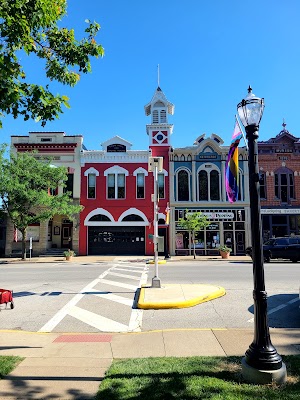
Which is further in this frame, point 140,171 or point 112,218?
point 140,171

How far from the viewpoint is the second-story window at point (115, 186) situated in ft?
105

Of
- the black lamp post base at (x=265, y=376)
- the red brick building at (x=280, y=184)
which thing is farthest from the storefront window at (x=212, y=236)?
the black lamp post base at (x=265, y=376)

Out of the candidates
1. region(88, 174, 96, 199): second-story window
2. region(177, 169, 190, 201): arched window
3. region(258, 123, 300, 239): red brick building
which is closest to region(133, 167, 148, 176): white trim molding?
region(177, 169, 190, 201): arched window

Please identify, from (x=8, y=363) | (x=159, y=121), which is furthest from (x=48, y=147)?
(x=8, y=363)

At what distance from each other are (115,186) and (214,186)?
9.93 meters

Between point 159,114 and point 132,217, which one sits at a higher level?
point 159,114

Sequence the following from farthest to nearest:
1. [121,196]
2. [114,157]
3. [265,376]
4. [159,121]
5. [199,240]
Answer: [159,121], [114,157], [121,196], [199,240], [265,376]

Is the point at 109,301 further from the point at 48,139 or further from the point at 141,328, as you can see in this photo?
the point at 48,139

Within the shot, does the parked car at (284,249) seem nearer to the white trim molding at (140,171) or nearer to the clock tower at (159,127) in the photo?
the white trim molding at (140,171)

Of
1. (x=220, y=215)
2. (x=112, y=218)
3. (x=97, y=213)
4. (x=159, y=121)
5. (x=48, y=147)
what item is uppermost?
(x=159, y=121)

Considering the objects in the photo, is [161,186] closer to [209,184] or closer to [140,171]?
[140,171]

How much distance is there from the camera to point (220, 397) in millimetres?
3713

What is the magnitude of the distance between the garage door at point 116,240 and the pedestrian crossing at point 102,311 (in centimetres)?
1878

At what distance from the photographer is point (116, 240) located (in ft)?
104
